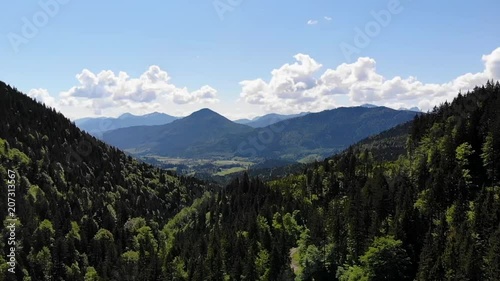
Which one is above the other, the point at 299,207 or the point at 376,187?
the point at 376,187

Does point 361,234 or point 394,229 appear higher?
point 394,229

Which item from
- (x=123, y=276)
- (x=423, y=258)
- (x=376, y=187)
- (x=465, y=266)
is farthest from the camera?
(x=123, y=276)

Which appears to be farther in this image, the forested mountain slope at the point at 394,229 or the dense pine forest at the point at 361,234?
the dense pine forest at the point at 361,234

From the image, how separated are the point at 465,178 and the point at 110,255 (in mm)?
148760

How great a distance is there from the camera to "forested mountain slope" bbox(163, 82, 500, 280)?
332 ft

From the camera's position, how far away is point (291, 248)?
154750mm

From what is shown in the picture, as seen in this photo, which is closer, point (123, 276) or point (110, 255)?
point (123, 276)

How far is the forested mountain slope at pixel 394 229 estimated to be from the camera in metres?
101

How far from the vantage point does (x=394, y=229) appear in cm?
11006

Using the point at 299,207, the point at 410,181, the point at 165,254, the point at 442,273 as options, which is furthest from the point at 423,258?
the point at 165,254

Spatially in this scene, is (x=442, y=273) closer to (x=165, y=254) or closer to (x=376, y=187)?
(x=376, y=187)

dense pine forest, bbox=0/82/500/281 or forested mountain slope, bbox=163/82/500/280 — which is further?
dense pine forest, bbox=0/82/500/281

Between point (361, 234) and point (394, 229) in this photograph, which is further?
point (361, 234)

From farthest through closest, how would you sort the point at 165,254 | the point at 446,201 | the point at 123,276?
the point at 165,254
the point at 123,276
the point at 446,201
